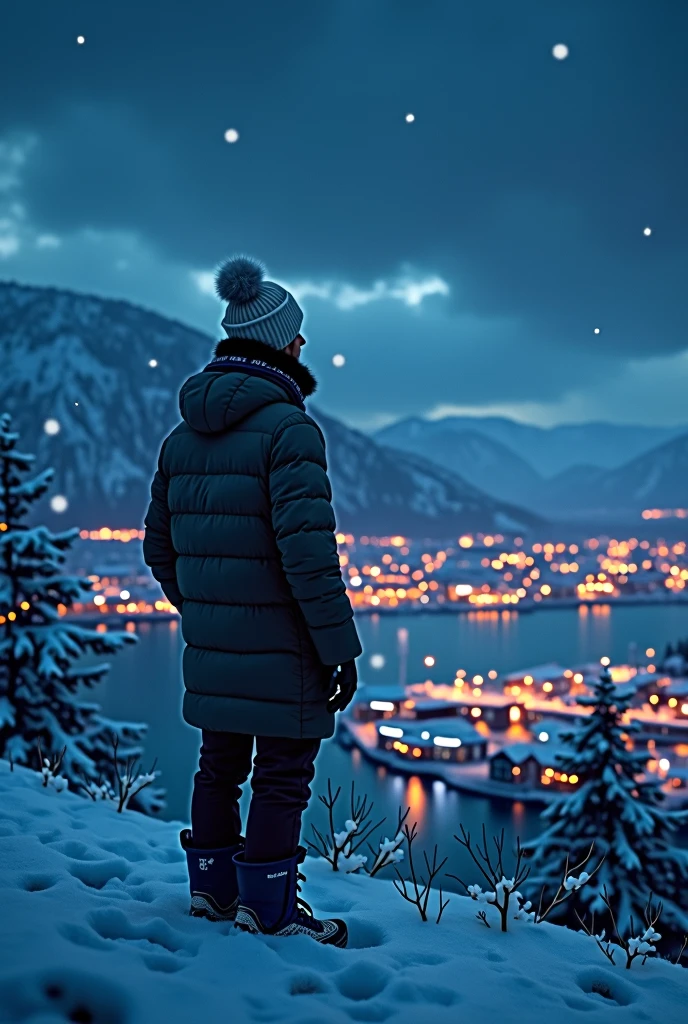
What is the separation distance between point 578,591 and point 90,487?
107 meters

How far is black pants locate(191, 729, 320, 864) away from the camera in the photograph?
7.25 feet

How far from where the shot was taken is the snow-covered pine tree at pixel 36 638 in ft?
23.8

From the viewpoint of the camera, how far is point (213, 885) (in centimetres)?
235

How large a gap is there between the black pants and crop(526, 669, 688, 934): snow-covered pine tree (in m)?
7.04

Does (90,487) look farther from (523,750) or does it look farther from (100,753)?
(100,753)

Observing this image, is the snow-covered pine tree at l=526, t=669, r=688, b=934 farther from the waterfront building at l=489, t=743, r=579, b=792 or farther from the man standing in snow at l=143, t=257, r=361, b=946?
the waterfront building at l=489, t=743, r=579, b=792

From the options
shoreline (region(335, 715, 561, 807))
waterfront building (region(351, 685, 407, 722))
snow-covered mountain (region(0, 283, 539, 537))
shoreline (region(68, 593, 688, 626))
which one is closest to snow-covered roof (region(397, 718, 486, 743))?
shoreline (region(335, 715, 561, 807))

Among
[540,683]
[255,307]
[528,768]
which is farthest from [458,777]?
[255,307]

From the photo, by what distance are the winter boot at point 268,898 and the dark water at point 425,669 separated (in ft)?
46.6

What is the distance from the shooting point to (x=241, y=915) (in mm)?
2221

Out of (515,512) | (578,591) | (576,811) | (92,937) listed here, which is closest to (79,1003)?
(92,937)

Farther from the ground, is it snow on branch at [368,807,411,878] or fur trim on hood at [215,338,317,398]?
fur trim on hood at [215,338,317,398]

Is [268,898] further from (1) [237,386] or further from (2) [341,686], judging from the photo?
(1) [237,386]

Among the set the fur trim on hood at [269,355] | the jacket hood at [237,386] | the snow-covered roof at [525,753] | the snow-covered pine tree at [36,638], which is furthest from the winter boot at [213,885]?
the snow-covered roof at [525,753]
